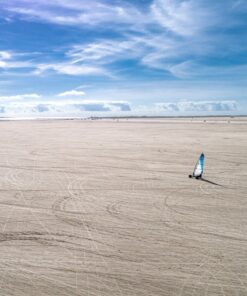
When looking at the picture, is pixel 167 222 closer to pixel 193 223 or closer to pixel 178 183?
pixel 193 223

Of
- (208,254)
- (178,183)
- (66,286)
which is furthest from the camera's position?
(178,183)

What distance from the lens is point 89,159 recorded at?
60.8ft

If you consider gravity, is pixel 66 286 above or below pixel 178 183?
below

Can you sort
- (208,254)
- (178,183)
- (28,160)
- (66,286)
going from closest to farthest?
(66,286), (208,254), (178,183), (28,160)

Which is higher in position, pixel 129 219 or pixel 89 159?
pixel 89 159

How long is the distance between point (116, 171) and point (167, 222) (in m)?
6.97

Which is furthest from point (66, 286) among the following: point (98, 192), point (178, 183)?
point (178, 183)

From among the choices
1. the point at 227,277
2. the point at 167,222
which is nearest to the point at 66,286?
the point at 227,277

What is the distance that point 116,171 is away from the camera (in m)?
14.7

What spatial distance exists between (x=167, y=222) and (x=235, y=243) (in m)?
1.83

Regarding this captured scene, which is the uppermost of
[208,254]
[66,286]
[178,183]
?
[178,183]

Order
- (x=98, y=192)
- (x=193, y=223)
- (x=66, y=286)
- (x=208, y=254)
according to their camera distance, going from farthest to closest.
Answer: (x=98, y=192) < (x=193, y=223) < (x=208, y=254) < (x=66, y=286)

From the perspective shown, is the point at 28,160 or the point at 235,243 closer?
the point at 235,243

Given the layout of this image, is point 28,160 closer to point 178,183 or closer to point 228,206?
point 178,183
